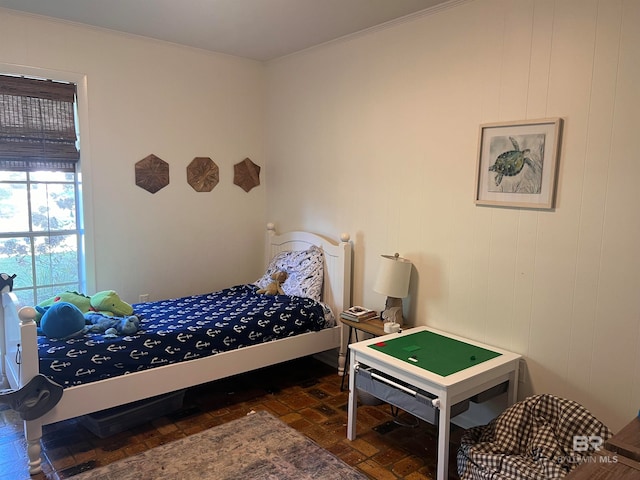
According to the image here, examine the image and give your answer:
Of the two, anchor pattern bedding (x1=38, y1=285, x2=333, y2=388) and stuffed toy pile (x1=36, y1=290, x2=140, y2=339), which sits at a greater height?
stuffed toy pile (x1=36, y1=290, x2=140, y2=339)

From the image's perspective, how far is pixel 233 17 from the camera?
3.09 m

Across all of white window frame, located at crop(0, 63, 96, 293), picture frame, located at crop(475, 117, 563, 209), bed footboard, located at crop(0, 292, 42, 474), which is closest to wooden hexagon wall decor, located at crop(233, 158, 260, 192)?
white window frame, located at crop(0, 63, 96, 293)

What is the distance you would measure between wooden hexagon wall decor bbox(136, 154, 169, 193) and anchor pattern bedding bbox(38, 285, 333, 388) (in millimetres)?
932

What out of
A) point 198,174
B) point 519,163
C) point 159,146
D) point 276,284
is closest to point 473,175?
point 519,163

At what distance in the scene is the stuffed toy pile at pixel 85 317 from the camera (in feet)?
8.77

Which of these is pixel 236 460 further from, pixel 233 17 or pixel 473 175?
pixel 233 17

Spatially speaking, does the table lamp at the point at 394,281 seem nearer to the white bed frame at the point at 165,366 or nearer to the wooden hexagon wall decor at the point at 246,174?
the white bed frame at the point at 165,366

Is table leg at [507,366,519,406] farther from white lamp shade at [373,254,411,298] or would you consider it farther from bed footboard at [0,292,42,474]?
bed footboard at [0,292,42,474]

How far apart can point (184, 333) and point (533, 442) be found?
2.00 m

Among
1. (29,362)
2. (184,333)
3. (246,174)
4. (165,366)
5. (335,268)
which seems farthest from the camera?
(246,174)

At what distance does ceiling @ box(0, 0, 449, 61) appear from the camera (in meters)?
2.87

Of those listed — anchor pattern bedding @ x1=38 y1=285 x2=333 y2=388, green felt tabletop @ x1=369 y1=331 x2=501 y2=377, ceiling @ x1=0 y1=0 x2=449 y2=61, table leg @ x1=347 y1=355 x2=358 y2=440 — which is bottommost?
table leg @ x1=347 y1=355 x2=358 y2=440

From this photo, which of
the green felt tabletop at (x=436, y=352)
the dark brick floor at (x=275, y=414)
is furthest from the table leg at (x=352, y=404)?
the green felt tabletop at (x=436, y=352)

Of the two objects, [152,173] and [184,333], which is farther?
[152,173]
